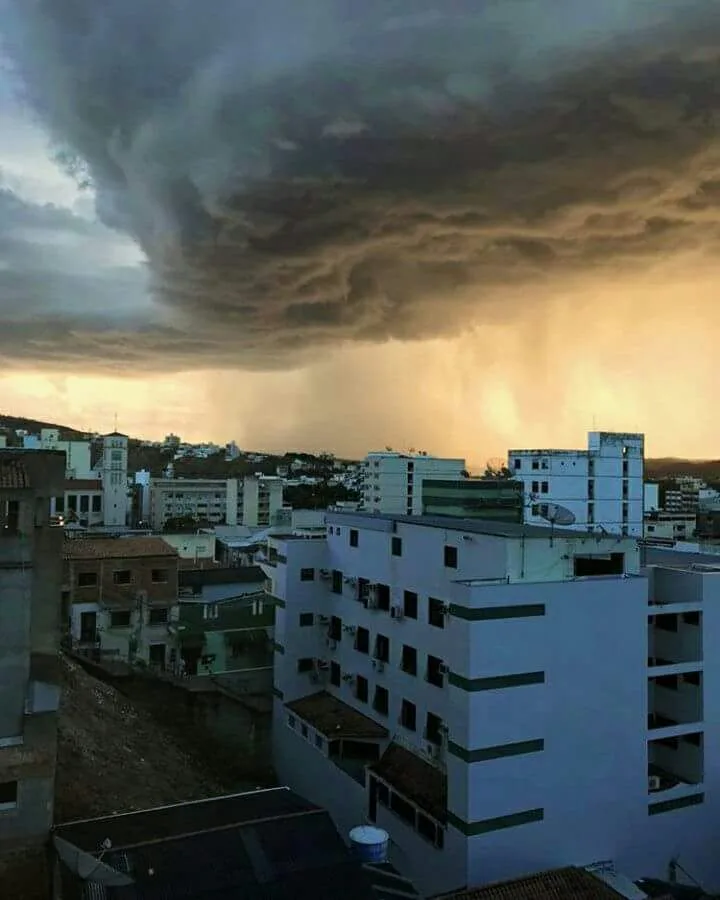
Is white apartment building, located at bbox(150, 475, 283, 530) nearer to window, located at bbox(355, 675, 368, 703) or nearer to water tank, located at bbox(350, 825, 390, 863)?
window, located at bbox(355, 675, 368, 703)

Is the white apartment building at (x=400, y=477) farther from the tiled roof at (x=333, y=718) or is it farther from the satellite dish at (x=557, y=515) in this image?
the satellite dish at (x=557, y=515)

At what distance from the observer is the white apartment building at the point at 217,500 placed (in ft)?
279

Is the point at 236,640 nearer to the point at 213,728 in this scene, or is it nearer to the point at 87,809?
the point at 213,728

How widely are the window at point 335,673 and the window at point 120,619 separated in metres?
8.79

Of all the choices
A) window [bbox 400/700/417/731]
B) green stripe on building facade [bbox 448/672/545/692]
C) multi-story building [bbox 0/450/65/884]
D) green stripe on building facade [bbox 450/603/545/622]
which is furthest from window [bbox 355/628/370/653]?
multi-story building [bbox 0/450/65/884]

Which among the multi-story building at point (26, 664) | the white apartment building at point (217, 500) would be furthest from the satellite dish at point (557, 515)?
the white apartment building at point (217, 500)

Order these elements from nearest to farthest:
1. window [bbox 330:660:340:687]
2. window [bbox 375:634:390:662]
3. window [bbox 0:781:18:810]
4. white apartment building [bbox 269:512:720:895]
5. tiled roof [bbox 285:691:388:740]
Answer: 1. window [bbox 0:781:18:810]
2. white apartment building [bbox 269:512:720:895]
3. tiled roof [bbox 285:691:388:740]
4. window [bbox 375:634:390:662]
5. window [bbox 330:660:340:687]

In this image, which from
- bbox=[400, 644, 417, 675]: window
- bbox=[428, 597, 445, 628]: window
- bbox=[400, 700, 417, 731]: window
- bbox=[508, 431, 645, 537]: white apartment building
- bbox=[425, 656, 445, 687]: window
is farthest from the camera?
bbox=[508, 431, 645, 537]: white apartment building

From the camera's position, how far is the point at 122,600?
1075 inches

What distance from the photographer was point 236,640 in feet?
87.4

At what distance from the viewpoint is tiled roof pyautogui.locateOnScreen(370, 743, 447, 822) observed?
16.0 metres

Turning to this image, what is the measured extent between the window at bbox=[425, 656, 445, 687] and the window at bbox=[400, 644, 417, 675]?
2.07 feet

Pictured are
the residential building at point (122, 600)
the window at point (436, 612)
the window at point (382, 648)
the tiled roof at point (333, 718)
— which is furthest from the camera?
the residential building at point (122, 600)

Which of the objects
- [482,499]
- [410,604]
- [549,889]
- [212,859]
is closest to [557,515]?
[410,604]
